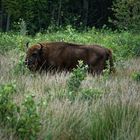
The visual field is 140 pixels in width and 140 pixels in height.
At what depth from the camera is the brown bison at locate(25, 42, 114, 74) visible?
1220cm

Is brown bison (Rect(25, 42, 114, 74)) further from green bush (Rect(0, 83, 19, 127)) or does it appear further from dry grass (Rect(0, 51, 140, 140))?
green bush (Rect(0, 83, 19, 127))

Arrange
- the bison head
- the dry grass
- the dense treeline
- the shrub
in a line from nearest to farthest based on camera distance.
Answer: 1. the dry grass
2. the bison head
3. the shrub
4. the dense treeline

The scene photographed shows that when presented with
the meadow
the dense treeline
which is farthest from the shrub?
the meadow

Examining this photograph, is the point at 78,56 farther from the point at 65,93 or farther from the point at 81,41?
the point at 81,41

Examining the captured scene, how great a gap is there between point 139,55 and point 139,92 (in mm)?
9758

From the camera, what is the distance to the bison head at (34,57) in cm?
1188

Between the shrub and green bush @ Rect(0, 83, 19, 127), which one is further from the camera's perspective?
the shrub

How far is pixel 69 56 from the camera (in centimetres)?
1230

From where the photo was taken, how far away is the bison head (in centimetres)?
1188

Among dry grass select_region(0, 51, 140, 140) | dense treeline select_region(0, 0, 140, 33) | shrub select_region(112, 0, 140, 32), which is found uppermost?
dry grass select_region(0, 51, 140, 140)

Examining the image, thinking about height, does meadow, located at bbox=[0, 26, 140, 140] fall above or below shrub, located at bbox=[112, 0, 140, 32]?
above

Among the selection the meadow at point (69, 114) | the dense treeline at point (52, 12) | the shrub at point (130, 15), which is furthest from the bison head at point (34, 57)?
the dense treeline at point (52, 12)

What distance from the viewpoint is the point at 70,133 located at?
18.9 feet

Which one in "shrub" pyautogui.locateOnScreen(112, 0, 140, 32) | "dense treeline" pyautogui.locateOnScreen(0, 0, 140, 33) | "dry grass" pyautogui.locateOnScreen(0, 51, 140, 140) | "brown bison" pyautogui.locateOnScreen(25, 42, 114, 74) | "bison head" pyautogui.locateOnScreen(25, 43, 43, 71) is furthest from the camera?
"dense treeline" pyautogui.locateOnScreen(0, 0, 140, 33)
